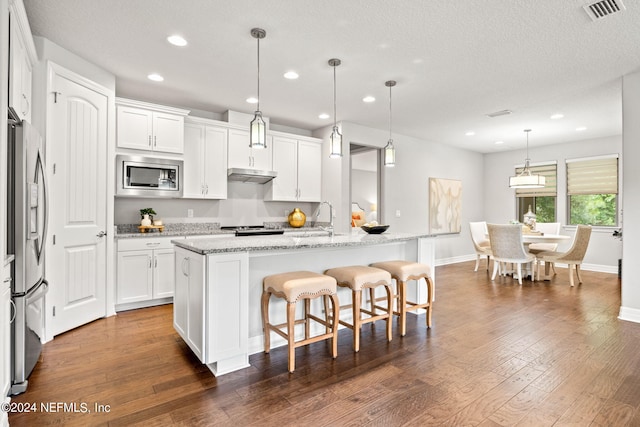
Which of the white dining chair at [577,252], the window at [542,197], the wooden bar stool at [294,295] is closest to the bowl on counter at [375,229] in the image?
the wooden bar stool at [294,295]

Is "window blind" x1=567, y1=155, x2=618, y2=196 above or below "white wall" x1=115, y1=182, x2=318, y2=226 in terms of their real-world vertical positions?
above

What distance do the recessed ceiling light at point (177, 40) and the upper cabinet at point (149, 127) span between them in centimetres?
128

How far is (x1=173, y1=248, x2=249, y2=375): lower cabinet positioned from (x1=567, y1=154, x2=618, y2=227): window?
→ 7127 millimetres

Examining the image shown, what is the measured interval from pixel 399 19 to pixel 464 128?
12.6 feet

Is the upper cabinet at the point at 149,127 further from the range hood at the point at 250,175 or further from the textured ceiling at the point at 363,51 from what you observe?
the range hood at the point at 250,175

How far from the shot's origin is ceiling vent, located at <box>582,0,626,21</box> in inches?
92.4

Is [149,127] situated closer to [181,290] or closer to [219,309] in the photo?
[181,290]

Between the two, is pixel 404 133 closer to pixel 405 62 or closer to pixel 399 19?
pixel 405 62

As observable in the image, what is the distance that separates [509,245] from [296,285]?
4.41m

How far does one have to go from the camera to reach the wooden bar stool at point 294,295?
2.35 meters

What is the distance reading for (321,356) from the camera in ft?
8.61

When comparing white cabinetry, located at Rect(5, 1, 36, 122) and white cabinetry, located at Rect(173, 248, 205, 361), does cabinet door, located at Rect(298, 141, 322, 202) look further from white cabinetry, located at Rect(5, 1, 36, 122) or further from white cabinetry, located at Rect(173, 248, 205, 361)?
white cabinetry, located at Rect(5, 1, 36, 122)

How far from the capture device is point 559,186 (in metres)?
6.99

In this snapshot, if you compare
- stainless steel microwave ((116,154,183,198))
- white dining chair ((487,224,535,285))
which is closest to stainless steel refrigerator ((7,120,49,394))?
stainless steel microwave ((116,154,183,198))
